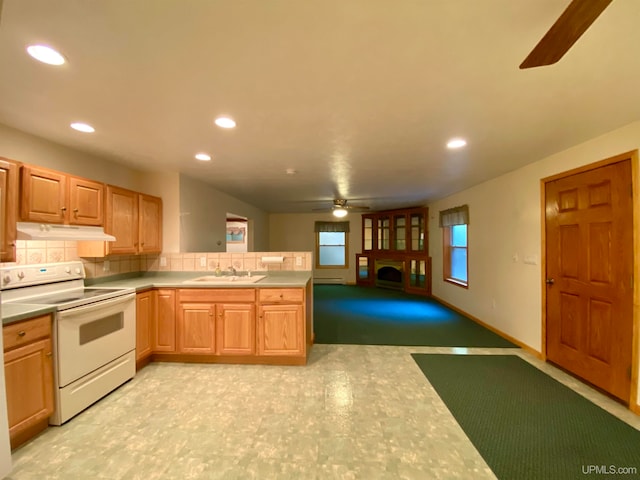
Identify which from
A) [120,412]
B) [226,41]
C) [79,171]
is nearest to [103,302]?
[120,412]

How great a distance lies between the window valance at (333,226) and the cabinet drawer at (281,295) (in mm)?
5518

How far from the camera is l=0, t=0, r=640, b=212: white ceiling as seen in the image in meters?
1.08

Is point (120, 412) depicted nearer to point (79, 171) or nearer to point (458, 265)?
point (79, 171)

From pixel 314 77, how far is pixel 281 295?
2.09m

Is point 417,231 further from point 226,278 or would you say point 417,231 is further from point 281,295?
point 226,278

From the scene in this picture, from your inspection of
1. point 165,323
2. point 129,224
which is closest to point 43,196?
point 129,224

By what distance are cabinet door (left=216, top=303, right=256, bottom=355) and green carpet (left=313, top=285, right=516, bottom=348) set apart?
103 centimetres

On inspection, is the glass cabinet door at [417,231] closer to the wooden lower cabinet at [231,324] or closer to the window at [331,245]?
the window at [331,245]

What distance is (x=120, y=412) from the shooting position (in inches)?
83.2

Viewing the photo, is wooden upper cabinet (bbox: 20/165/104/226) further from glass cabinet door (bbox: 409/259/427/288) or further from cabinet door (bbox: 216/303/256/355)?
glass cabinet door (bbox: 409/259/427/288)

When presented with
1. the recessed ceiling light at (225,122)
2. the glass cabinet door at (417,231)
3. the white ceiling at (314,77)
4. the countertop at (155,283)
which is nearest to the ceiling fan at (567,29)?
the white ceiling at (314,77)

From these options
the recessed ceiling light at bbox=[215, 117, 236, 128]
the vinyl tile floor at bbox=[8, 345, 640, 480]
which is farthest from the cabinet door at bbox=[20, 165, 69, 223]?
the vinyl tile floor at bbox=[8, 345, 640, 480]

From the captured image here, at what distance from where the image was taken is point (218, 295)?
2920 mm

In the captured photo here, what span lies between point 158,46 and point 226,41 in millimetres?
323
